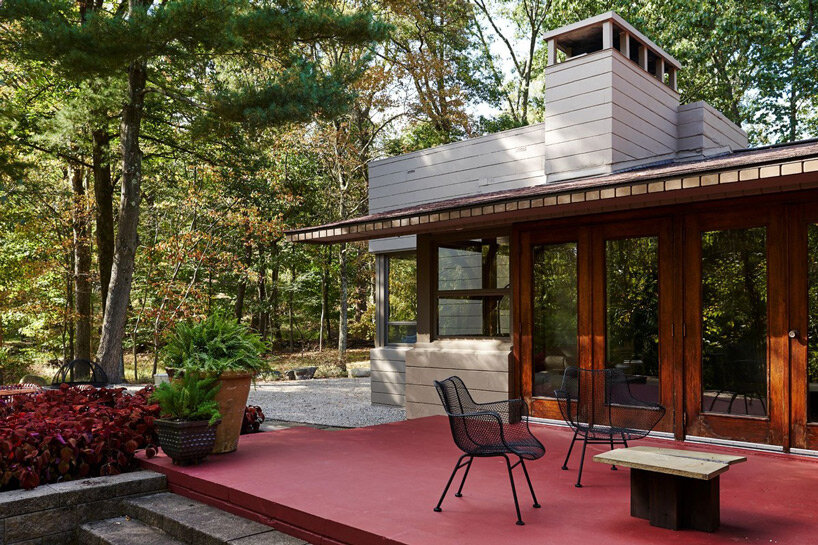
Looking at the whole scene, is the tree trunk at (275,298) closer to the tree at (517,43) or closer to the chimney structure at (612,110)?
the tree at (517,43)

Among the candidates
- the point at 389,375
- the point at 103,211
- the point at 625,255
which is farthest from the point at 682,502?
the point at 103,211

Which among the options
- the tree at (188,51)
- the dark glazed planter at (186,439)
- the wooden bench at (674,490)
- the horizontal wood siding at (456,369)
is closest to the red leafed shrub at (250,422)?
the dark glazed planter at (186,439)

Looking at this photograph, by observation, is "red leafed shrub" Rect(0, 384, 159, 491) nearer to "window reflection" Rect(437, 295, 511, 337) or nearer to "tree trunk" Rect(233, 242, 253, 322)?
"window reflection" Rect(437, 295, 511, 337)

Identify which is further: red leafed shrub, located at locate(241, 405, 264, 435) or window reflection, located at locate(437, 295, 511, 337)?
window reflection, located at locate(437, 295, 511, 337)

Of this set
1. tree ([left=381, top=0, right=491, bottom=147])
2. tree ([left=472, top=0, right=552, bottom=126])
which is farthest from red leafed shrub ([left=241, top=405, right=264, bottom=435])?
tree ([left=472, top=0, right=552, bottom=126])

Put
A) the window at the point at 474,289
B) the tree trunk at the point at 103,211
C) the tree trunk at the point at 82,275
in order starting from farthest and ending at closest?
the tree trunk at the point at 82,275 < the tree trunk at the point at 103,211 < the window at the point at 474,289

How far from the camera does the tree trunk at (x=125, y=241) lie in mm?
11102

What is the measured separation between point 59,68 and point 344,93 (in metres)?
4.08

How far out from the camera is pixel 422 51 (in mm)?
18438

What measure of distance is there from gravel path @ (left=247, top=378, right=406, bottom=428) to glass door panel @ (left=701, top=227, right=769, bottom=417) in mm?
4127

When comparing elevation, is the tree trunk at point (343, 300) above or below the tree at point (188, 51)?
below

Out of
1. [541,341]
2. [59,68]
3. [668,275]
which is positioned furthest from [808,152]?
[59,68]

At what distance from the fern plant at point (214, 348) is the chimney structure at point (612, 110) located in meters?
4.16

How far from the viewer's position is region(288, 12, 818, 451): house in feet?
16.2
